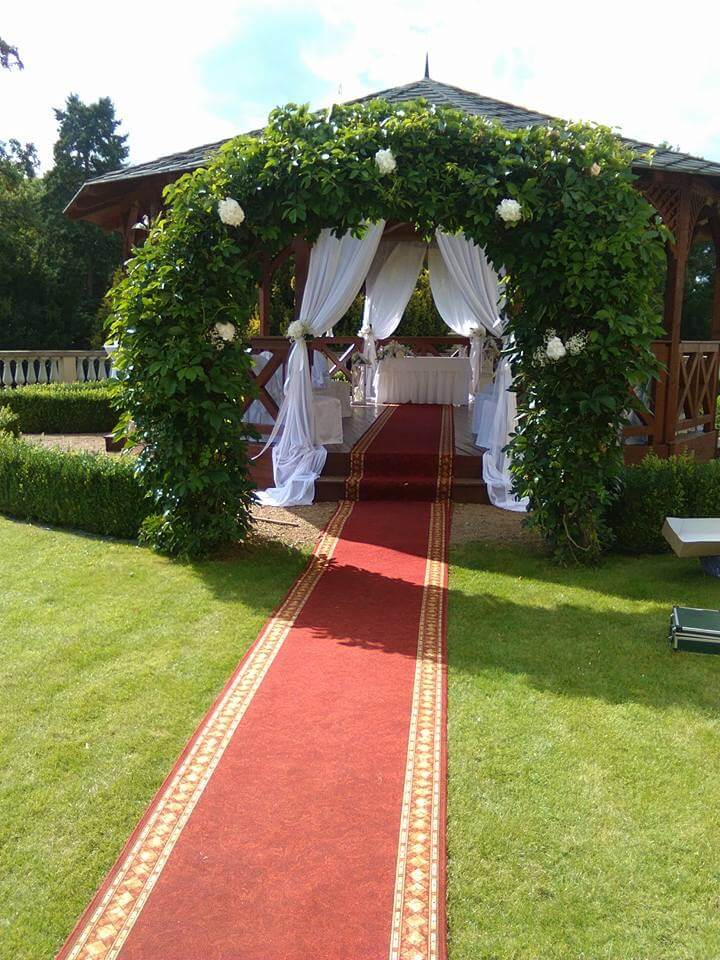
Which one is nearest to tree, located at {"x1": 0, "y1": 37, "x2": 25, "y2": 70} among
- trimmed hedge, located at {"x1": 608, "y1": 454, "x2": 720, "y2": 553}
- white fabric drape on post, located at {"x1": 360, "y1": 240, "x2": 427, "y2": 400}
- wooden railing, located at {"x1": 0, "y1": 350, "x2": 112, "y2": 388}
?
wooden railing, located at {"x1": 0, "y1": 350, "x2": 112, "y2": 388}

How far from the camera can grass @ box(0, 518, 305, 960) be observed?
3.02 metres

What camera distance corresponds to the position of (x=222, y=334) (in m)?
6.53

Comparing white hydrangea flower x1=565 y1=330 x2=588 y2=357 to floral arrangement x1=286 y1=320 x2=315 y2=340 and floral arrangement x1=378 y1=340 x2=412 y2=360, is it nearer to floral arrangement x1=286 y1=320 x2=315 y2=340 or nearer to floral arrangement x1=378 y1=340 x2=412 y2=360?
floral arrangement x1=286 y1=320 x2=315 y2=340

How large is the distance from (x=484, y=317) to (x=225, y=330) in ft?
17.9

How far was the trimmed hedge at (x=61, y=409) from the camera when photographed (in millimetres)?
14211

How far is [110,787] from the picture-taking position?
351 cm

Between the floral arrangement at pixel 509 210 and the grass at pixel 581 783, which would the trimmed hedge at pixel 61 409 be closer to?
the floral arrangement at pixel 509 210

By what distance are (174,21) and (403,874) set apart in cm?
748

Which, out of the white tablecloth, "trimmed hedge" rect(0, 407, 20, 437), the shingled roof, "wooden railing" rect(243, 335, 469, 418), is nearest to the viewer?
the shingled roof

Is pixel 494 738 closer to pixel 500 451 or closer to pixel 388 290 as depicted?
pixel 500 451

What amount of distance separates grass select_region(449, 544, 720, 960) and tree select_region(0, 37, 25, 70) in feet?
73.8

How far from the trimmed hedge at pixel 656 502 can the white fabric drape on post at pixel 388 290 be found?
31.2 feet

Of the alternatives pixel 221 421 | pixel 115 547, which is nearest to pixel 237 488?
pixel 221 421

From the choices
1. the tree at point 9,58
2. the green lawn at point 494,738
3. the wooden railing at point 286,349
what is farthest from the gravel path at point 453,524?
the tree at point 9,58
